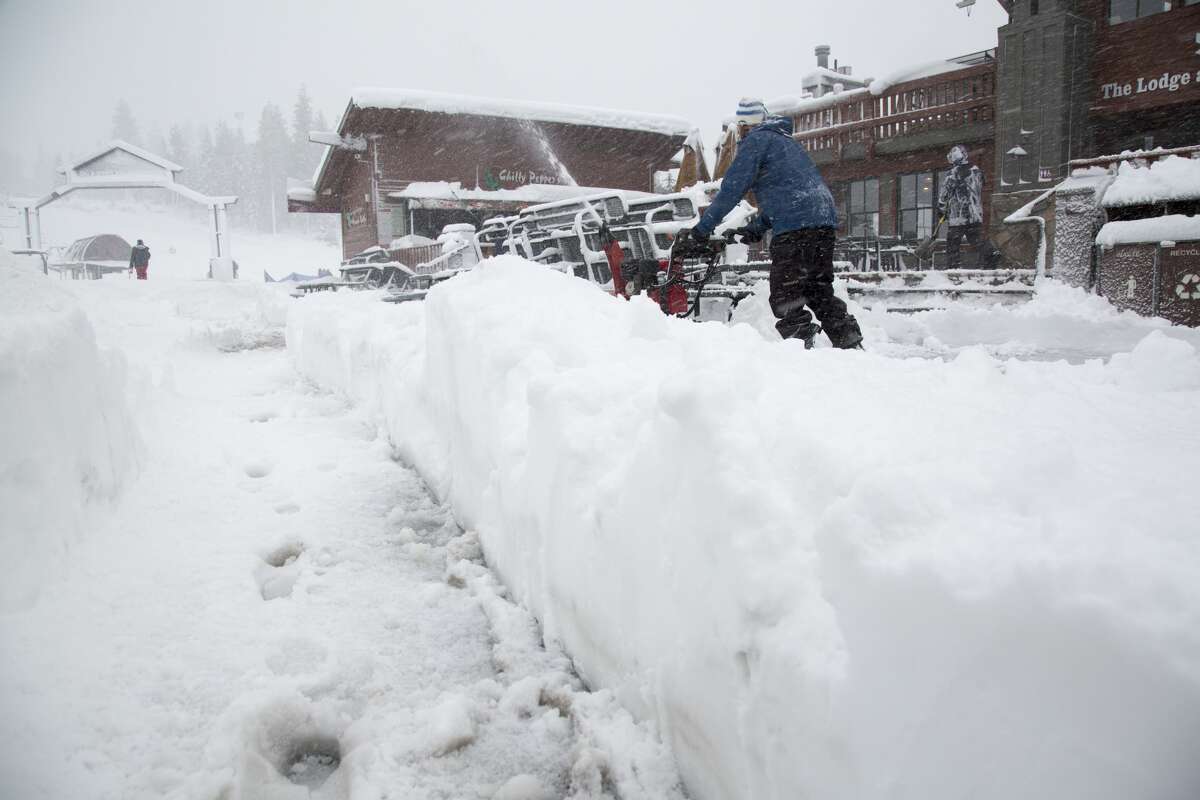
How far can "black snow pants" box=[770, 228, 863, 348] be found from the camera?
4453mm

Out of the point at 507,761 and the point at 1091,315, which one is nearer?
the point at 507,761

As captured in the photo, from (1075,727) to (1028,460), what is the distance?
0.47 m

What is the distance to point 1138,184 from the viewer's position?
596 cm

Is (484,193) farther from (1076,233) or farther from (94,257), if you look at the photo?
(94,257)

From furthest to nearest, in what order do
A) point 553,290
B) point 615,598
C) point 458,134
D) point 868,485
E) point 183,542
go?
point 458,134
point 553,290
point 183,542
point 615,598
point 868,485

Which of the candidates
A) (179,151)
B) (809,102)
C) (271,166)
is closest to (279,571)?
(809,102)

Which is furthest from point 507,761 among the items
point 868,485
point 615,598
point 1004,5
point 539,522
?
point 1004,5

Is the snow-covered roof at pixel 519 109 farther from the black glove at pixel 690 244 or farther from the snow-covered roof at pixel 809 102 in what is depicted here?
the black glove at pixel 690 244

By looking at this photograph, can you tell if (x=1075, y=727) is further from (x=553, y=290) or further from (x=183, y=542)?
(x=183, y=542)

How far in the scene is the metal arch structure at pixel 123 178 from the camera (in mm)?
21438

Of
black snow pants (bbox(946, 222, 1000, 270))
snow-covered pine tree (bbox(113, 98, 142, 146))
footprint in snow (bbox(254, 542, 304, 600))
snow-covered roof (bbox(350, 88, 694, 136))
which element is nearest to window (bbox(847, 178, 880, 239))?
black snow pants (bbox(946, 222, 1000, 270))

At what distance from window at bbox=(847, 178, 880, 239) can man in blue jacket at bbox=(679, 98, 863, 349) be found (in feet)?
44.2

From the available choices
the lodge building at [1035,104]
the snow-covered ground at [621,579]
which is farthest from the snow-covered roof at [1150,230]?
the lodge building at [1035,104]

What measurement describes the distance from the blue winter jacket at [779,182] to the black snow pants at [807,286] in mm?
86
